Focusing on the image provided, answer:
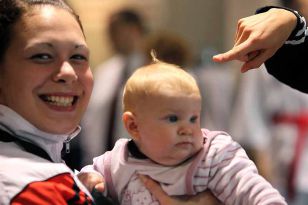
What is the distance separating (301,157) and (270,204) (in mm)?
2386

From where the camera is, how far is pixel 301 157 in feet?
12.0

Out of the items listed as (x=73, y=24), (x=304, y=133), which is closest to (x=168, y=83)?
(x=73, y=24)

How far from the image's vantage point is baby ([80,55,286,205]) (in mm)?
1429

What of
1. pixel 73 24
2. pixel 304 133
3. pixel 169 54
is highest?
pixel 73 24

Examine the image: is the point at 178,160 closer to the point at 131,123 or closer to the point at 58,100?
the point at 131,123

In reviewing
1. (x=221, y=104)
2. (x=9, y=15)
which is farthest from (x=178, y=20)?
(x=9, y=15)

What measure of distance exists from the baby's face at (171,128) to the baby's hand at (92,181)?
0.38 ft

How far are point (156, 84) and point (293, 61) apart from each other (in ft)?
1.16

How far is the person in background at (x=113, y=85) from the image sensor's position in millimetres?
3789

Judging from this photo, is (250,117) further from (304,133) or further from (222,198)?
(222,198)

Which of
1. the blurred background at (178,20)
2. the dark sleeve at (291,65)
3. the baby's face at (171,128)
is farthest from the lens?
the blurred background at (178,20)

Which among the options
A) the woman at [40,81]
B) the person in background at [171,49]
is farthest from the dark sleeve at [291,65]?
the person in background at [171,49]

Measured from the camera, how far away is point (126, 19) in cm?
445

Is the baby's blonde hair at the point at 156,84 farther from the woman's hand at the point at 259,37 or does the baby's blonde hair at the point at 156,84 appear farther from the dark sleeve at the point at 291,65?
the dark sleeve at the point at 291,65
